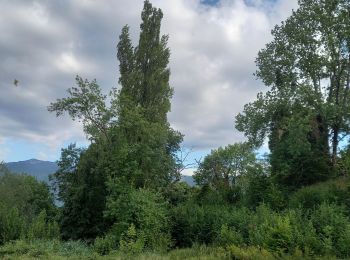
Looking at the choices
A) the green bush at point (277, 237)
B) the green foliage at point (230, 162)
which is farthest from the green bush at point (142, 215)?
the green foliage at point (230, 162)

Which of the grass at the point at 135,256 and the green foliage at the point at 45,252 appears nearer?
the grass at the point at 135,256

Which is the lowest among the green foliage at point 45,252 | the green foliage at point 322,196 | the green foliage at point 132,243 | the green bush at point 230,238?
the green foliage at point 45,252

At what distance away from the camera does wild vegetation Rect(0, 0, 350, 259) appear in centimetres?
2852

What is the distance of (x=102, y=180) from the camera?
118 feet

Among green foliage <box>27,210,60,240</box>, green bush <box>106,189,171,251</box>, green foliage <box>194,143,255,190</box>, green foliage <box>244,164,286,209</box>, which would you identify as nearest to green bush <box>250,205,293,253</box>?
green foliage <box>244,164,286,209</box>

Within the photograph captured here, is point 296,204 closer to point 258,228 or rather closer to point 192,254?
point 258,228

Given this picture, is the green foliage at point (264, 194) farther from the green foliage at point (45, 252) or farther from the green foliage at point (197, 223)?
the green foliage at point (45, 252)

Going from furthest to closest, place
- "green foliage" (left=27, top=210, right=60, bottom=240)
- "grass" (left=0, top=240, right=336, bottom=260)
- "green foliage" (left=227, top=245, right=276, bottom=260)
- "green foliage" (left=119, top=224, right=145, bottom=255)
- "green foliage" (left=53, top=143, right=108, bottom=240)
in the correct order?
"green foliage" (left=53, top=143, right=108, bottom=240)
"green foliage" (left=27, top=210, right=60, bottom=240)
"green foliage" (left=119, top=224, right=145, bottom=255)
"grass" (left=0, top=240, right=336, bottom=260)
"green foliage" (left=227, top=245, right=276, bottom=260)

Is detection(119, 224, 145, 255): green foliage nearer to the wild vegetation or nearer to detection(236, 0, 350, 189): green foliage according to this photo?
the wild vegetation

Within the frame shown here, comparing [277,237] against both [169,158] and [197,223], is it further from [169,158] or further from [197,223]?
[169,158]

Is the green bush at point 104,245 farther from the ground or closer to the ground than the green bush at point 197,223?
closer to the ground

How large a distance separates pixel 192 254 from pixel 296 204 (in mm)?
9474

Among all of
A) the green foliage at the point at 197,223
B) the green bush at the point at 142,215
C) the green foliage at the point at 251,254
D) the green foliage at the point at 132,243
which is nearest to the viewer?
the green foliage at the point at 251,254

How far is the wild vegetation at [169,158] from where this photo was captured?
28.5m
